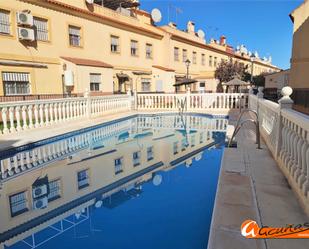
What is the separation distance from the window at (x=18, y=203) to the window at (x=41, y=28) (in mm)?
12526

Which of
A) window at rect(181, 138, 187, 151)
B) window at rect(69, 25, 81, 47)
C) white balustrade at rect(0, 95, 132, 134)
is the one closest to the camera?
window at rect(181, 138, 187, 151)

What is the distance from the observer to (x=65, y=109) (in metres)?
9.83

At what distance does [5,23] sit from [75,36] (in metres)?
4.63

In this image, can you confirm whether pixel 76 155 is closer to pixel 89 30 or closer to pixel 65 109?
pixel 65 109

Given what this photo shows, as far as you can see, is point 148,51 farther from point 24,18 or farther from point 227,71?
point 24,18

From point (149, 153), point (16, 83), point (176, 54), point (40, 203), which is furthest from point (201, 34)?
point (40, 203)

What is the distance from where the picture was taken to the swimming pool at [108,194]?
10.0ft

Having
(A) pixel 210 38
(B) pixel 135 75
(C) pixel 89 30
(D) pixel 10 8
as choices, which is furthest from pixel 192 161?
(A) pixel 210 38

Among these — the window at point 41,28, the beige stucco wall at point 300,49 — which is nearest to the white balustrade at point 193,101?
the beige stucco wall at point 300,49

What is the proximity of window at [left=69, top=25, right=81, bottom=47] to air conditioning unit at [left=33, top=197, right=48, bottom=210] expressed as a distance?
1435 cm

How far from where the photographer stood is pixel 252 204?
2.81 metres

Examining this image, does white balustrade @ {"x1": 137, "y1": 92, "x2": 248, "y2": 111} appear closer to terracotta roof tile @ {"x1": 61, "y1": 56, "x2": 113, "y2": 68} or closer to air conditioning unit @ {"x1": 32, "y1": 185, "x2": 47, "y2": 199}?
terracotta roof tile @ {"x1": 61, "y1": 56, "x2": 113, "y2": 68}

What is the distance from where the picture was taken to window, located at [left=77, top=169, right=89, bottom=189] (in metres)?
4.70

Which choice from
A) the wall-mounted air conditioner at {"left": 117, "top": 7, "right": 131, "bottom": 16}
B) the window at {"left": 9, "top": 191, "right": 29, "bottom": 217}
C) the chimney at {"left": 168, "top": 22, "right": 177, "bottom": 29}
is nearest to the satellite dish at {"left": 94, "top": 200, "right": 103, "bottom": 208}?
the window at {"left": 9, "top": 191, "right": 29, "bottom": 217}
